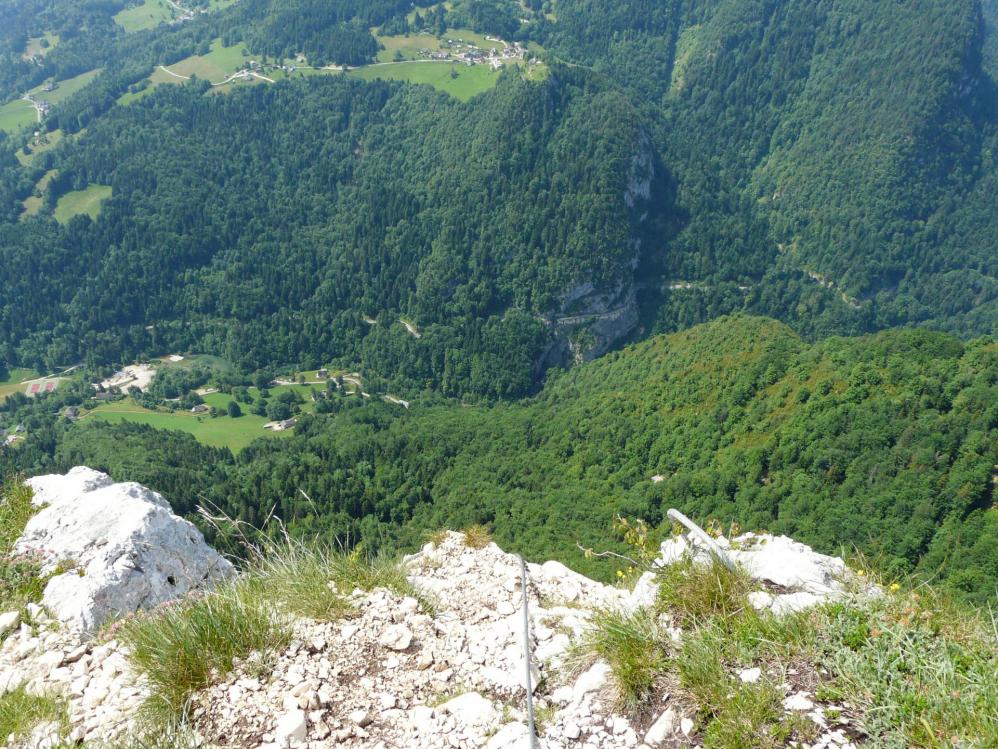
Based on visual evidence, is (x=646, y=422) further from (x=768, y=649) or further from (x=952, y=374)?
(x=768, y=649)

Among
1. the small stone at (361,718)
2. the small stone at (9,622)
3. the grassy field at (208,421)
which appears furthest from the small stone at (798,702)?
the grassy field at (208,421)

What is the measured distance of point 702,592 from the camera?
25.1ft

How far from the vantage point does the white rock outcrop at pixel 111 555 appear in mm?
10391

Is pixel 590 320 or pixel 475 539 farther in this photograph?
pixel 590 320

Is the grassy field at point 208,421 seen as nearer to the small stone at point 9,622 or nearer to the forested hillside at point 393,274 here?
the forested hillside at point 393,274

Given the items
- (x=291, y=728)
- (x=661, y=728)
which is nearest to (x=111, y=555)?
(x=291, y=728)

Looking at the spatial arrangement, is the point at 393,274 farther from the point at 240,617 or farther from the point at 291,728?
the point at 291,728

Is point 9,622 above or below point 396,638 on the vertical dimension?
below

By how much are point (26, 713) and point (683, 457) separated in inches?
2785

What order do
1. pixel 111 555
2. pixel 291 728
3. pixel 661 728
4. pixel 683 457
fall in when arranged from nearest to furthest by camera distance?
pixel 661 728 → pixel 291 728 → pixel 111 555 → pixel 683 457

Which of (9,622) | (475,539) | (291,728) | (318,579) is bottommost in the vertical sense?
(475,539)

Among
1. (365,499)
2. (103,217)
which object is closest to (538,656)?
(365,499)

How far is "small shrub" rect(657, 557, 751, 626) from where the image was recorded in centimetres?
749

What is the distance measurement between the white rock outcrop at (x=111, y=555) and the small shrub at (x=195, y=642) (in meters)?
2.41
